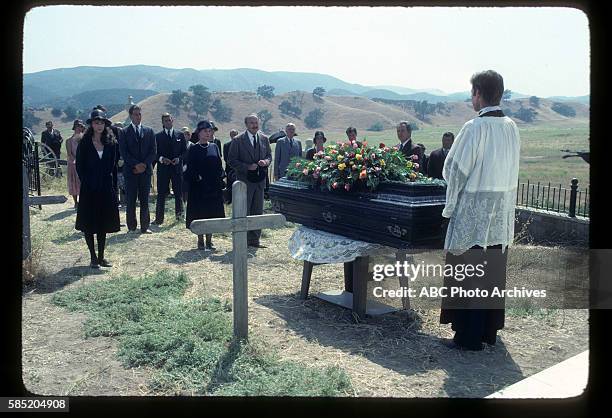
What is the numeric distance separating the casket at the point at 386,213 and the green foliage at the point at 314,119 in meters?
78.1

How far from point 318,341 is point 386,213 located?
133cm

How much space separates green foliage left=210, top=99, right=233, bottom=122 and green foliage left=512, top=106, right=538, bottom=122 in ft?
157

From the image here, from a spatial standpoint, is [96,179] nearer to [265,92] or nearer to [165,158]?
[165,158]

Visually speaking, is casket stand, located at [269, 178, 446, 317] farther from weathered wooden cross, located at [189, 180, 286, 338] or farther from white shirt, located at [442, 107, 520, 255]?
weathered wooden cross, located at [189, 180, 286, 338]

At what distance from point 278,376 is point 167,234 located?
20.2 feet

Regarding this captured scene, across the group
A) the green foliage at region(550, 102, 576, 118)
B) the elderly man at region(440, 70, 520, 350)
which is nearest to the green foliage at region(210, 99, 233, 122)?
the green foliage at region(550, 102, 576, 118)

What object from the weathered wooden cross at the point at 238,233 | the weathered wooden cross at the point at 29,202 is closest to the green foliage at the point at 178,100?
the weathered wooden cross at the point at 29,202

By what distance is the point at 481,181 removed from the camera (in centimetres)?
450

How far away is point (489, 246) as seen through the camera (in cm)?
460

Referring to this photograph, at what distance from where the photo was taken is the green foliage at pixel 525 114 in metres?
92.3

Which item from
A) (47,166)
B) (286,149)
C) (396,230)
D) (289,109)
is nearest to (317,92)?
(289,109)

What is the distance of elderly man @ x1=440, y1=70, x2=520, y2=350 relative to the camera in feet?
14.6

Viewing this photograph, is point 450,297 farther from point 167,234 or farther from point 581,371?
point 167,234

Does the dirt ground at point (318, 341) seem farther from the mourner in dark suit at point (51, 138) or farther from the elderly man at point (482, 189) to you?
the mourner in dark suit at point (51, 138)
